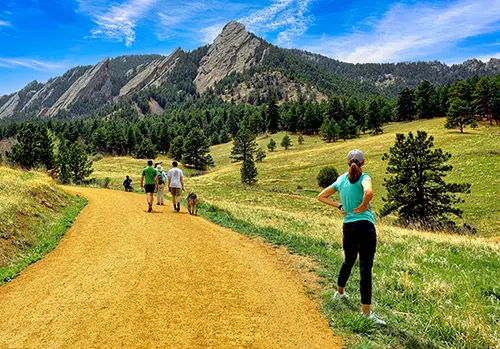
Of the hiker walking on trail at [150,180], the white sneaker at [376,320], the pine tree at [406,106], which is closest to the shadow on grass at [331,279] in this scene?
the white sneaker at [376,320]

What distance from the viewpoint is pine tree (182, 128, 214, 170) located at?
89562 mm

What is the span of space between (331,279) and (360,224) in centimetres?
250

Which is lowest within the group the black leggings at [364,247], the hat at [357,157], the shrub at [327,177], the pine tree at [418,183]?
the shrub at [327,177]

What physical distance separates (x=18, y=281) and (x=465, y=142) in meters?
76.6

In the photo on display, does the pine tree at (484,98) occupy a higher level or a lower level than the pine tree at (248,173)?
higher

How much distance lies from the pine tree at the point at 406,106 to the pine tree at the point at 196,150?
3242 inches

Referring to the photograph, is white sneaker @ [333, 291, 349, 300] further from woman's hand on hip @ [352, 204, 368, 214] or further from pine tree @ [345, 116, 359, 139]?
pine tree @ [345, 116, 359, 139]

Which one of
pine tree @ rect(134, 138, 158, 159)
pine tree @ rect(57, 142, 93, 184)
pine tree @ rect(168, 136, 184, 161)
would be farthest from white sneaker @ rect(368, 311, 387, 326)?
pine tree @ rect(134, 138, 158, 159)

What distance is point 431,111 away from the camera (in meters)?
116

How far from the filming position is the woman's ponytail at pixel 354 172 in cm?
566

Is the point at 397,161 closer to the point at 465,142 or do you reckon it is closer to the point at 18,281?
the point at 18,281

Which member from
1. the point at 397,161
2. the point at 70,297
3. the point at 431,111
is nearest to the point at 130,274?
the point at 70,297

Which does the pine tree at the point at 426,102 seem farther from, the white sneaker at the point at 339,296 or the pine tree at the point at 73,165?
the white sneaker at the point at 339,296

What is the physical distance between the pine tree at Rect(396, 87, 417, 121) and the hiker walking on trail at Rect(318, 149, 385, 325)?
133 metres
